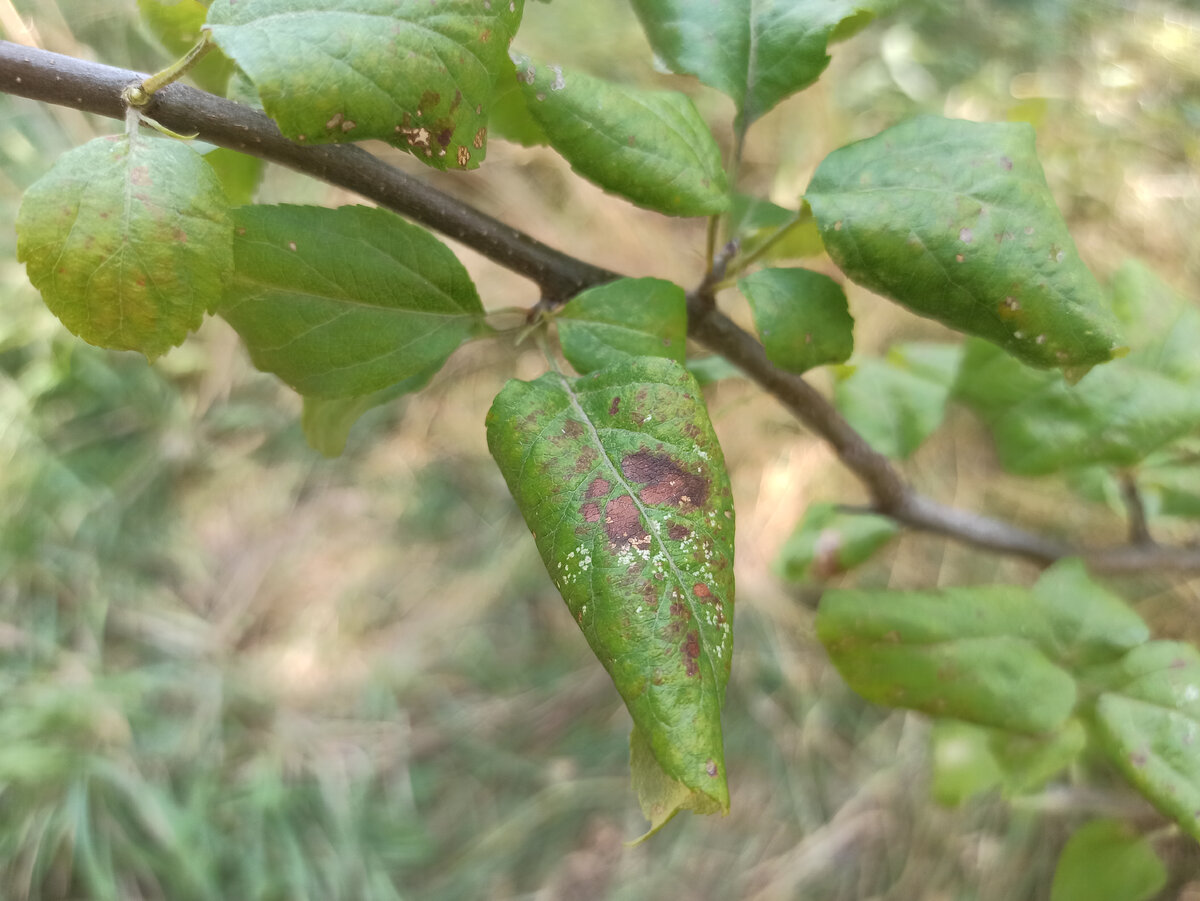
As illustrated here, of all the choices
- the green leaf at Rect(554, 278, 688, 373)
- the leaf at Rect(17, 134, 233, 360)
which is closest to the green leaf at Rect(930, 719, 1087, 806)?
the green leaf at Rect(554, 278, 688, 373)

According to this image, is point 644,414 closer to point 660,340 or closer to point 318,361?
point 660,340

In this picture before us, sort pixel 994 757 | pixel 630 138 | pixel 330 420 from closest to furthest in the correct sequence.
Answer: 1. pixel 630 138
2. pixel 330 420
3. pixel 994 757

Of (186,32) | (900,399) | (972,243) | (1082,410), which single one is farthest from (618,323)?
(900,399)

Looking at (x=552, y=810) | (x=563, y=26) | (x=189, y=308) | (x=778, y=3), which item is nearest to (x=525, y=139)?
(x=778, y=3)

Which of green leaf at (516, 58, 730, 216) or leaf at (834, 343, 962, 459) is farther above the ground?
green leaf at (516, 58, 730, 216)

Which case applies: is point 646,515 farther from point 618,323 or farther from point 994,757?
point 994,757

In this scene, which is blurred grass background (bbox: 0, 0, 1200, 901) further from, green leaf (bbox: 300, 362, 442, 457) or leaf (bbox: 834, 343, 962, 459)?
green leaf (bbox: 300, 362, 442, 457)
